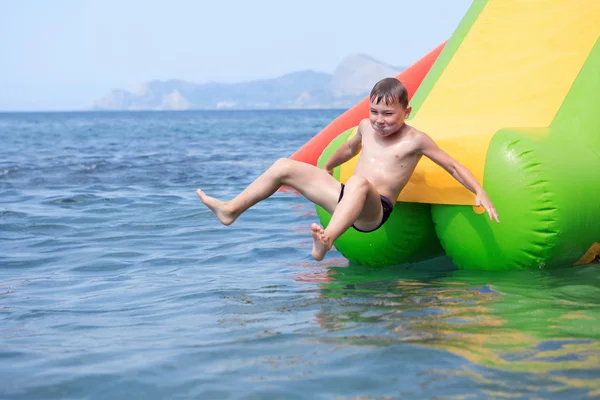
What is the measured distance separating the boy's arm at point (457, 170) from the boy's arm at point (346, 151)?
18.0 inches

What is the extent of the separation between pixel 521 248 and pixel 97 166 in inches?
383

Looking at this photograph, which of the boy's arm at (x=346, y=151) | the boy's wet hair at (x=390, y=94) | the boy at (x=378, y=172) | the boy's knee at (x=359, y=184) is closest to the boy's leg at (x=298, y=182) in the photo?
the boy at (x=378, y=172)

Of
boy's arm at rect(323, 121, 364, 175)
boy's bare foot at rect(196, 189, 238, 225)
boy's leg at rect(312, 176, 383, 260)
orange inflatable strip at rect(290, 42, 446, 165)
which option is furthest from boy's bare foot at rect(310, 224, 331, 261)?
orange inflatable strip at rect(290, 42, 446, 165)

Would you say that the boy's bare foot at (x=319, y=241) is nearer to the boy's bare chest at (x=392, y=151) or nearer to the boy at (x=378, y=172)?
the boy at (x=378, y=172)

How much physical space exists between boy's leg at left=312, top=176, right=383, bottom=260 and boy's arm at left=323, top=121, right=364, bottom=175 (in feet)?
1.64

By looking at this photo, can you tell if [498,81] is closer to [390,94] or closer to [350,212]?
[390,94]

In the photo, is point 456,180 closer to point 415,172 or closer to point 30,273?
point 415,172

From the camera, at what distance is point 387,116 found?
3.88 meters

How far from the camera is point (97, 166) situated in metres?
12.5

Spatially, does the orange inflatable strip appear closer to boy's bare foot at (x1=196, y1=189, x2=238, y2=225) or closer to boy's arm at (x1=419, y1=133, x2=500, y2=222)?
boy's arm at (x1=419, y1=133, x2=500, y2=222)

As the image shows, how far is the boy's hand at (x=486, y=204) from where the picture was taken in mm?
3664

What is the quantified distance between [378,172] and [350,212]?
44cm

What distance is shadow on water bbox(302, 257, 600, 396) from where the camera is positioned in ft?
8.54

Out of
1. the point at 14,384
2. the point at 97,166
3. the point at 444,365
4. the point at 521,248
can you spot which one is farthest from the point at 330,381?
the point at 97,166
